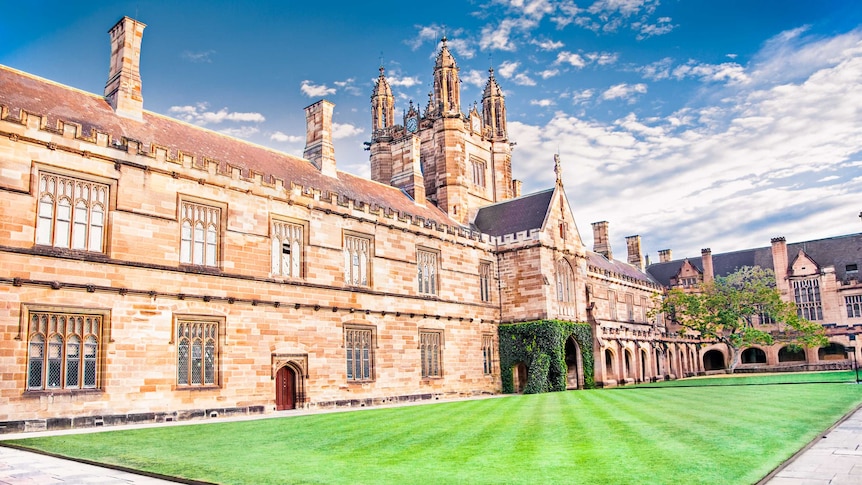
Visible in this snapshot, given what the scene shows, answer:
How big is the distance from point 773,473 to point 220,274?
17316mm

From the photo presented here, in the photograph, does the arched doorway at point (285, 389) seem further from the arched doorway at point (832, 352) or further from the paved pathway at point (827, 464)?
the arched doorway at point (832, 352)

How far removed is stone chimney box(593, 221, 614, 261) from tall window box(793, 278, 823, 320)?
15.4 m

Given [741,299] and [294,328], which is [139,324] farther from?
[741,299]

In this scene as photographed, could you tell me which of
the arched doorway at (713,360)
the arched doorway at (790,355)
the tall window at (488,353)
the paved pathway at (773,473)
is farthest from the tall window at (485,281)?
the arched doorway at (713,360)

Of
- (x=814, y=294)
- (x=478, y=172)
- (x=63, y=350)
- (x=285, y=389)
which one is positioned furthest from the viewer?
(x=814, y=294)

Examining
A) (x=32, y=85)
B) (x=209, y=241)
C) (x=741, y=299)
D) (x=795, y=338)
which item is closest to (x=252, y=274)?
(x=209, y=241)

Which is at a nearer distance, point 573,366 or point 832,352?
point 573,366

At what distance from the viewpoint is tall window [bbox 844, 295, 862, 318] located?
52156mm

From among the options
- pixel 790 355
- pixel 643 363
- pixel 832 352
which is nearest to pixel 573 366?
pixel 643 363

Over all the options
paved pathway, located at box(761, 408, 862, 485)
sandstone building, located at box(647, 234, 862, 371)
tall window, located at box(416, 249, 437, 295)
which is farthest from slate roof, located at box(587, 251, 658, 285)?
paved pathway, located at box(761, 408, 862, 485)

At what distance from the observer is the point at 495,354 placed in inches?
1359

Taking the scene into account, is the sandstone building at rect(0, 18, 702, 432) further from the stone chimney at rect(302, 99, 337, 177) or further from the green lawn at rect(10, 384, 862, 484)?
the green lawn at rect(10, 384, 862, 484)

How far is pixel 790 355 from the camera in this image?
54375 mm

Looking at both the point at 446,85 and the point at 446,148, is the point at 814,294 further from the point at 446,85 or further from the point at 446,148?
the point at 446,85
